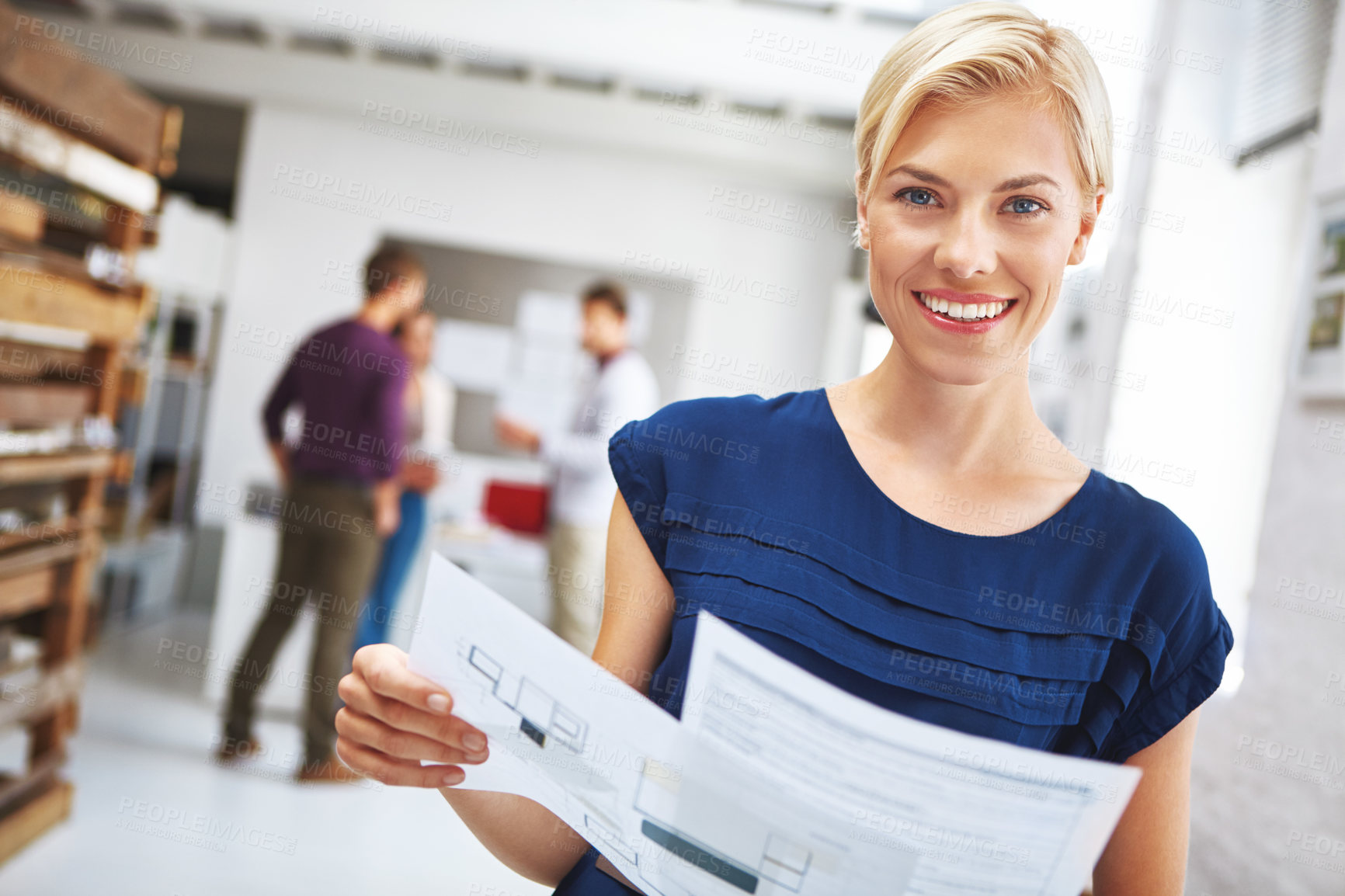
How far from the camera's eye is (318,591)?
147 inches

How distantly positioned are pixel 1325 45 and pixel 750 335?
4.50 m

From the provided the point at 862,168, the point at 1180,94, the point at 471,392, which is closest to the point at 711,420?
the point at 862,168

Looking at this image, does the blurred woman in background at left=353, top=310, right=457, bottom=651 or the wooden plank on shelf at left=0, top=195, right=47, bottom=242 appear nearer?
the wooden plank on shelf at left=0, top=195, right=47, bottom=242

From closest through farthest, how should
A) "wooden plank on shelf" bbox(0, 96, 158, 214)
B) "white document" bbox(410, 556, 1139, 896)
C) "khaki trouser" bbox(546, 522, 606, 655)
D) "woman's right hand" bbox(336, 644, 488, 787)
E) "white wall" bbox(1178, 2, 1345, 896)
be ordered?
"white document" bbox(410, 556, 1139, 896), "woman's right hand" bbox(336, 644, 488, 787), "white wall" bbox(1178, 2, 1345, 896), "wooden plank on shelf" bbox(0, 96, 158, 214), "khaki trouser" bbox(546, 522, 606, 655)

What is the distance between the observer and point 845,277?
6602 mm

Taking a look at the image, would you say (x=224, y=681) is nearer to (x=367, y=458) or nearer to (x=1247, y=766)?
(x=367, y=458)

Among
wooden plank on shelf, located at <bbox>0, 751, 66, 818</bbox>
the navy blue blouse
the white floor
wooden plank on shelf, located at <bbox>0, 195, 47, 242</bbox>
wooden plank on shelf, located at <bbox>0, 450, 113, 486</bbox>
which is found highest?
wooden plank on shelf, located at <bbox>0, 195, 47, 242</bbox>

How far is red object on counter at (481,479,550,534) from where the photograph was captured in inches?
230

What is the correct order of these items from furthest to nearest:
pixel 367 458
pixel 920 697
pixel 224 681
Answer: pixel 224 681 < pixel 367 458 < pixel 920 697

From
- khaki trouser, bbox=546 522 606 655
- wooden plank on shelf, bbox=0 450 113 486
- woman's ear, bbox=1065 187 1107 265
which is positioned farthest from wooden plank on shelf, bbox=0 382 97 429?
woman's ear, bbox=1065 187 1107 265

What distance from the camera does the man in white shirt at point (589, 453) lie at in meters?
4.18

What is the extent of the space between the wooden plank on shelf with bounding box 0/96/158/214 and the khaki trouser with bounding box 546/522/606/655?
201 cm

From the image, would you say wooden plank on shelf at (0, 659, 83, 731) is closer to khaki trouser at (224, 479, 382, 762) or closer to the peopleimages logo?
khaki trouser at (224, 479, 382, 762)

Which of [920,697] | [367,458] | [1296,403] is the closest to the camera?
[920,697]
